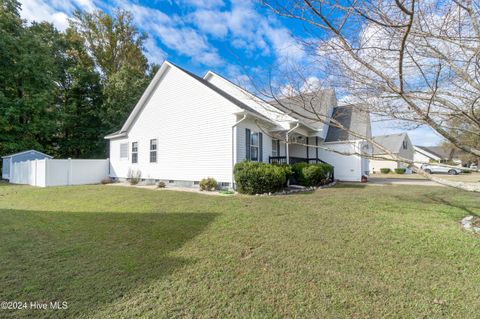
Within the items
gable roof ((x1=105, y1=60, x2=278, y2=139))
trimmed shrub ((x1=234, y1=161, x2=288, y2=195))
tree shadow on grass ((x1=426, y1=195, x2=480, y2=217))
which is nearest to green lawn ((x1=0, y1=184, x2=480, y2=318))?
tree shadow on grass ((x1=426, y1=195, x2=480, y2=217))

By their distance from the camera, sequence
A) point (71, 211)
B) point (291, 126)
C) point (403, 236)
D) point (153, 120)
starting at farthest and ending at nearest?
point (153, 120) < point (291, 126) < point (71, 211) < point (403, 236)

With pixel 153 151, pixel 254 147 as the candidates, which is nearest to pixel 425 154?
pixel 254 147

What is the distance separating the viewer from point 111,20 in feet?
80.1

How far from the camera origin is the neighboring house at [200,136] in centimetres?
1023

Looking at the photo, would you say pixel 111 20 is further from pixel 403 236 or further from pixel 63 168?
pixel 403 236

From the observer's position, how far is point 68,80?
23.3 meters

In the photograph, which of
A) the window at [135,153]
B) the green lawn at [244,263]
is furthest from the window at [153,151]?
the green lawn at [244,263]

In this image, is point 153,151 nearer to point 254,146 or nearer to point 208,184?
point 208,184

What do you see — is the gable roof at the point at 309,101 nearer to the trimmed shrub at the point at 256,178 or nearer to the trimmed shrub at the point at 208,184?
the trimmed shrub at the point at 256,178

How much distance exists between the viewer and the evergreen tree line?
18578 mm

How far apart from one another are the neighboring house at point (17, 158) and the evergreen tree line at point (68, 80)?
1885 mm

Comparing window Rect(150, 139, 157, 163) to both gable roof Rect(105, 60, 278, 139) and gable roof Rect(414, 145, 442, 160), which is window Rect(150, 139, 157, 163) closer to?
gable roof Rect(105, 60, 278, 139)

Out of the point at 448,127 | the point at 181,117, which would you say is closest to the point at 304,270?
the point at 448,127

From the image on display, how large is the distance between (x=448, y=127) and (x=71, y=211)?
28.8 ft
